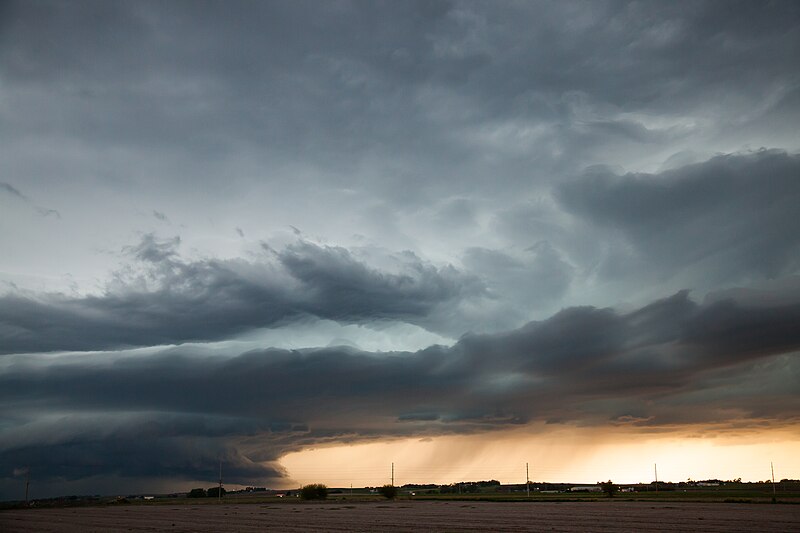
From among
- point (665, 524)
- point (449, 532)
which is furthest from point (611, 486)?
point (449, 532)

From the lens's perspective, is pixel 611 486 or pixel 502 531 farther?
pixel 611 486

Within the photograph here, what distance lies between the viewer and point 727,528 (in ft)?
176

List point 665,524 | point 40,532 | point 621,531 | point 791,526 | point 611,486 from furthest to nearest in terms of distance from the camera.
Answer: point 611,486
point 40,532
point 665,524
point 791,526
point 621,531

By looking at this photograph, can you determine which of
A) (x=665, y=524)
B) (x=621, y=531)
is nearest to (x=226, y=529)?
(x=621, y=531)

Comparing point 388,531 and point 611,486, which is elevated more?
point 388,531

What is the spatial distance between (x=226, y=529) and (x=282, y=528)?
530 centimetres

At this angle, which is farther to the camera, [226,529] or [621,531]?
[226,529]

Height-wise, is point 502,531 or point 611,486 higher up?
point 502,531

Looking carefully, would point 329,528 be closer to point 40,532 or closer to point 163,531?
point 163,531

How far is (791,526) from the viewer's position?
55.2 metres

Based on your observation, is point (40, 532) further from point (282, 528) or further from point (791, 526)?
point (791, 526)

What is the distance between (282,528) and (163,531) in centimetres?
1134

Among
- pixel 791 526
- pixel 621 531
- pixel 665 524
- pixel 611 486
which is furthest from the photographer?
pixel 611 486

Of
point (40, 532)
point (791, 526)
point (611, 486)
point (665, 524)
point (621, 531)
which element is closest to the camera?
point (621, 531)
